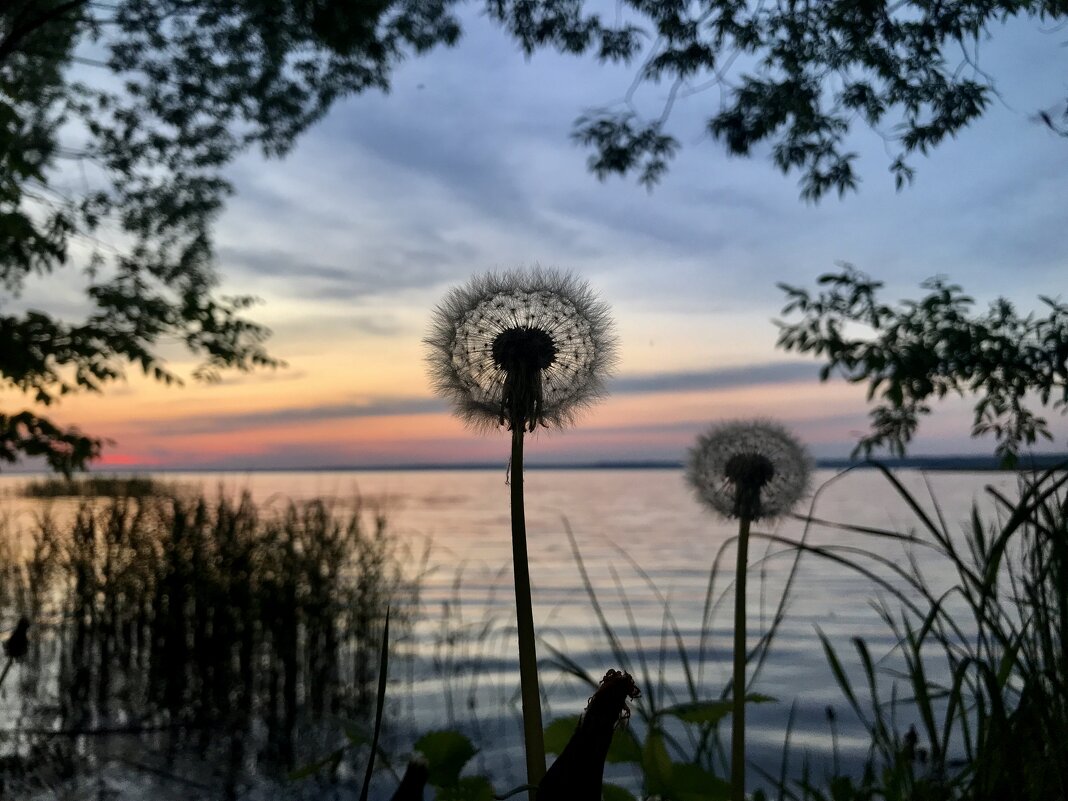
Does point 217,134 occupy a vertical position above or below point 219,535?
above

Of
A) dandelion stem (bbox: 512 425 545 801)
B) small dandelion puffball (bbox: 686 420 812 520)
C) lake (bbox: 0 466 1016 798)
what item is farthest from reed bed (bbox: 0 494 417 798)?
dandelion stem (bbox: 512 425 545 801)

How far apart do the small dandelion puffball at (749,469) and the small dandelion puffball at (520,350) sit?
0.94 meters

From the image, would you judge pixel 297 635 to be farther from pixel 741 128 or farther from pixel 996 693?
pixel 996 693

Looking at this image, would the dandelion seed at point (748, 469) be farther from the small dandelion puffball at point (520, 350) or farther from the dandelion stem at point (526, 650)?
the dandelion stem at point (526, 650)

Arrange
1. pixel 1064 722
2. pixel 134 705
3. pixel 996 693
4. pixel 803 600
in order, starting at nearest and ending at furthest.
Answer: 1. pixel 996 693
2. pixel 1064 722
3. pixel 134 705
4. pixel 803 600

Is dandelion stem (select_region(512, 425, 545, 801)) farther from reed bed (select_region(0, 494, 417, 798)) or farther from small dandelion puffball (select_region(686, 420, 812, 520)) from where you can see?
reed bed (select_region(0, 494, 417, 798))

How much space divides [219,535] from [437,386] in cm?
825

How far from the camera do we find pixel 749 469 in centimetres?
254

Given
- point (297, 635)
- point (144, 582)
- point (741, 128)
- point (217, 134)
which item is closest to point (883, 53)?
point (741, 128)

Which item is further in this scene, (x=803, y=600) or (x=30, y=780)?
(x=803, y=600)

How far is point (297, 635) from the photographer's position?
28.4ft

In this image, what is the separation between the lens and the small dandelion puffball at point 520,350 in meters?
1.57

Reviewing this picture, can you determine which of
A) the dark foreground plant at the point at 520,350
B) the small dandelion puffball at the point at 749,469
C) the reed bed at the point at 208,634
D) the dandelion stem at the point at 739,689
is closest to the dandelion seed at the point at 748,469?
the small dandelion puffball at the point at 749,469

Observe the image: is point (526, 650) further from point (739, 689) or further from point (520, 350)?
point (739, 689)
